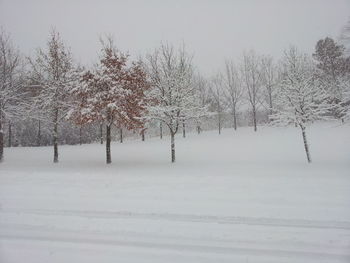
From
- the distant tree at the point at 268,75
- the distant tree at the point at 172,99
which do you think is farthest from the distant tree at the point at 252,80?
the distant tree at the point at 172,99

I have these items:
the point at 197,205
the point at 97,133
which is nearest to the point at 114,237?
the point at 197,205

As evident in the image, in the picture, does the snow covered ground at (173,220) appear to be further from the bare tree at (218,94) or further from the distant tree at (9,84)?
the bare tree at (218,94)

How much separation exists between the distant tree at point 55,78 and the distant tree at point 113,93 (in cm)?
221

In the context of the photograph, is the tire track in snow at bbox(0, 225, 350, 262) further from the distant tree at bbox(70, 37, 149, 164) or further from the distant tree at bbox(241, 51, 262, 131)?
the distant tree at bbox(241, 51, 262, 131)

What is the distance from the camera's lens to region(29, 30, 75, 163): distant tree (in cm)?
2245

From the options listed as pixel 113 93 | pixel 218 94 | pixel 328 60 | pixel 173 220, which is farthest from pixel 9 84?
pixel 328 60

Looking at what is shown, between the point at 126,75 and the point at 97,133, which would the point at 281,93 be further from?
the point at 97,133

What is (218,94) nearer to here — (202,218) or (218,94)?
(218,94)

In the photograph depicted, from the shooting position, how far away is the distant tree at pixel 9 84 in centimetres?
2259

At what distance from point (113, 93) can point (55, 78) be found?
263 inches

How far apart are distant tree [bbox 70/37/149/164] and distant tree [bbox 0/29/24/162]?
5.79 metres

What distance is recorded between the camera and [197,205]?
902 centimetres

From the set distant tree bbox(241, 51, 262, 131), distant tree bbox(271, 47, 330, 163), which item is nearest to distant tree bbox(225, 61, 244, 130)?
distant tree bbox(241, 51, 262, 131)

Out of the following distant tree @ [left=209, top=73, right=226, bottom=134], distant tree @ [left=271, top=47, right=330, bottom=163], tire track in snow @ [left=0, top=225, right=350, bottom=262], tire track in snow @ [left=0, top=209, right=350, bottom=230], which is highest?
distant tree @ [left=209, top=73, right=226, bottom=134]
